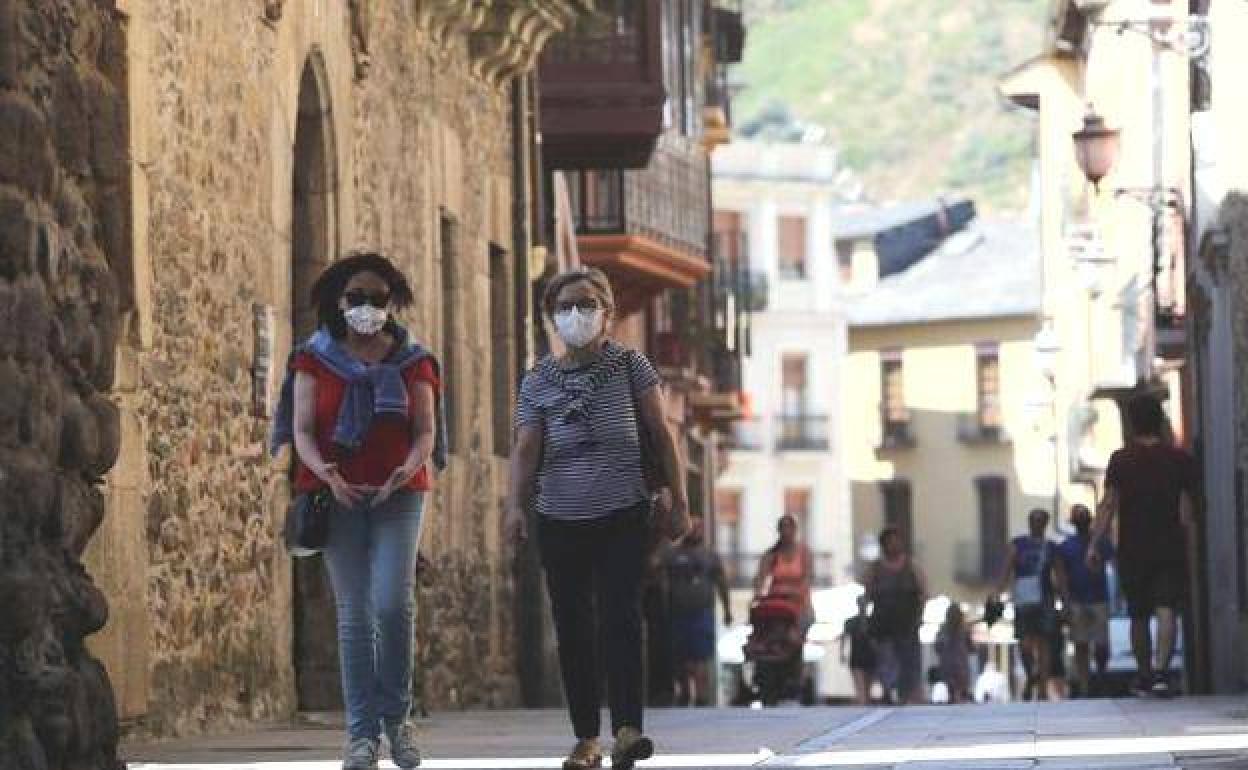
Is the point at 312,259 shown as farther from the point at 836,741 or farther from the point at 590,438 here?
the point at 590,438

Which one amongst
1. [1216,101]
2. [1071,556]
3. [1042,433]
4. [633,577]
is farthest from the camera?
[1042,433]

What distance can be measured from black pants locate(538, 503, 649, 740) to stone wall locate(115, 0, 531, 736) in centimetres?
53

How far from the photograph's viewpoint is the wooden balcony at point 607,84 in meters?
30.9

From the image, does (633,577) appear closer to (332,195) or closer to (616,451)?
(616,451)

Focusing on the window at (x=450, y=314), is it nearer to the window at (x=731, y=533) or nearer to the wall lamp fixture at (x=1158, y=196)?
the wall lamp fixture at (x=1158, y=196)

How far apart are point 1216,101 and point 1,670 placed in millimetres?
18032

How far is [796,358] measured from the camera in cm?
8781

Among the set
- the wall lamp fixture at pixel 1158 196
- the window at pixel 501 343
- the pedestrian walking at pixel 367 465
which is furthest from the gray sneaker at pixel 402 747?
the wall lamp fixture at pixel 1158 196

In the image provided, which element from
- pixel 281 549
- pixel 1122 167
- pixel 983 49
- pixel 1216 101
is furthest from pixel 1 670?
pixel 983 49

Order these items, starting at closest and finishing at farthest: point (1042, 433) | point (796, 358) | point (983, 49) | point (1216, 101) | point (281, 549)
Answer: point (281, 549)
point (1216, 101)
point (1042, 433)
point (796, 358)
point (983, 49)

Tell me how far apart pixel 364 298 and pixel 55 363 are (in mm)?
2625

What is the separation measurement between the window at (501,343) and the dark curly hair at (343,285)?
561 inches

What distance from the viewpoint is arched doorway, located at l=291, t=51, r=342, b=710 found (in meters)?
20.1

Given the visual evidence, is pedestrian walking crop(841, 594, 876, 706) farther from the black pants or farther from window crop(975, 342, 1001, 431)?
window crop(975, 342, 1001, 431)
